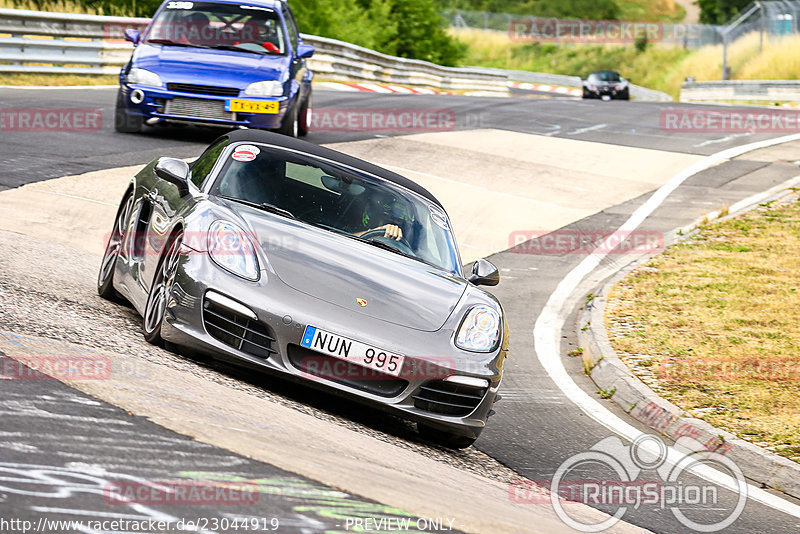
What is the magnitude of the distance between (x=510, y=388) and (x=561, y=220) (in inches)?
261

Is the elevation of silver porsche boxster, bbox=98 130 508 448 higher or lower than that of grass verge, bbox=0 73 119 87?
higher

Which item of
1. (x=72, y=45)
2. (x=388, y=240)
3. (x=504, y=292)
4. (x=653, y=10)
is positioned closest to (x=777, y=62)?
(x=72, y=45)

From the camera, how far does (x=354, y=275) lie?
19.4ft

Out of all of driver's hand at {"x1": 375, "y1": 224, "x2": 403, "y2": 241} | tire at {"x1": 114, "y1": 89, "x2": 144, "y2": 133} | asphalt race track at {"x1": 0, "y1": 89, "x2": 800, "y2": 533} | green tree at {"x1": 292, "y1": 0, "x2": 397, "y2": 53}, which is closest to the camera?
asphalt race track at {"x1": 0, "y1": 89, "x2": 800, "y2": 533}

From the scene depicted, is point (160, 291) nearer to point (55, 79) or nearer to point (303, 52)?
point (303, 52)

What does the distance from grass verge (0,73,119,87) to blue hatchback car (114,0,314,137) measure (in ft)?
19.8

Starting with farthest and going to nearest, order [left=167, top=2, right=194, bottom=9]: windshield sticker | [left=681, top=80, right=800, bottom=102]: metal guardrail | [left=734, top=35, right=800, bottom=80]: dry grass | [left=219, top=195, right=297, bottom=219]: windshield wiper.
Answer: [left=734, top=35, right=800, bottom=80]: dry grass
[left=681, top=80, right=800, bottom=102]: metal guardrail
[left=167, top=2, right=194, bottom=9]: windshield sticker
[left=219, top=195, right=297, bottom=219]: windshield wiper

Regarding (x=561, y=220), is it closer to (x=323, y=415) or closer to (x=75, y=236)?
(x=75, y=236)

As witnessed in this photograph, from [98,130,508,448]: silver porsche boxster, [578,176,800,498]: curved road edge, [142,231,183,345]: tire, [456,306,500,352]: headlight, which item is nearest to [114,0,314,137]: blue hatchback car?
[578,176,800,498]: curved road edge

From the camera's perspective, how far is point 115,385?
4.88m

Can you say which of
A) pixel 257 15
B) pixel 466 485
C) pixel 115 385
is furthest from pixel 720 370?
pixel 257 15

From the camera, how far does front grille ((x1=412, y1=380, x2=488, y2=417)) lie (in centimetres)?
569

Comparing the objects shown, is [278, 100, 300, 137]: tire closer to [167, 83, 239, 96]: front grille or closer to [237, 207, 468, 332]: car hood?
[167, 83, 239, 96]: front grille

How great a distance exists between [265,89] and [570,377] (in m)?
7.36
